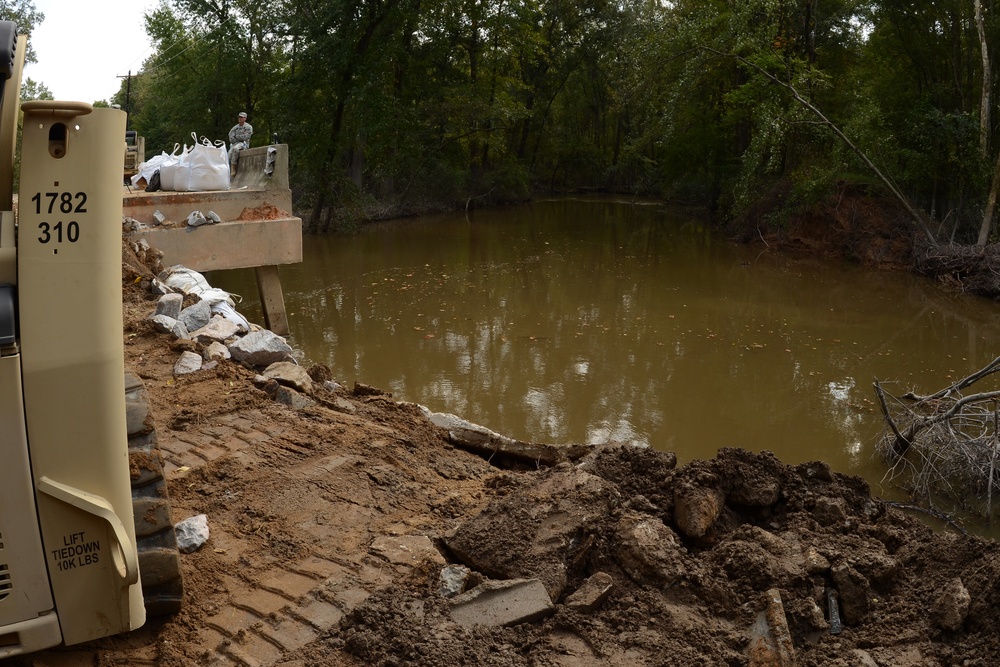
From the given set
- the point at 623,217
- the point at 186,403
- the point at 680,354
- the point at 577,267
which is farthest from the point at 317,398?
the point at 623,217

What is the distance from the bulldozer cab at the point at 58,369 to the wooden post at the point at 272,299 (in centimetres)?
1155

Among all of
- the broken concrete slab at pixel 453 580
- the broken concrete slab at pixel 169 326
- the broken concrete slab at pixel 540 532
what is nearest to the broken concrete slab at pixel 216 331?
the broken concrete slab at pixel 169 326

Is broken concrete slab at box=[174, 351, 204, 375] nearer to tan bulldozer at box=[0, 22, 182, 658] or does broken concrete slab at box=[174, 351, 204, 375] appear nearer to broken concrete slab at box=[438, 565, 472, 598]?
broken concrete slab at box=[438, 565, 472, 598]

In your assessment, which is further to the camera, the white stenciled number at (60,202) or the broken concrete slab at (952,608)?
the broken concrete slab at (952,608)

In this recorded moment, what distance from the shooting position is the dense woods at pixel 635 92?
22.0m

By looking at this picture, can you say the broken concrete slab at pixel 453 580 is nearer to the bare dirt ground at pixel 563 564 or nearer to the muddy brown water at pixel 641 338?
the bare dirt ground at pixel 563 564

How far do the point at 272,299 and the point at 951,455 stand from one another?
10.5m

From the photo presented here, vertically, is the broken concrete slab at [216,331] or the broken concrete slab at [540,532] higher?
the broken concrete slab at [216,331]

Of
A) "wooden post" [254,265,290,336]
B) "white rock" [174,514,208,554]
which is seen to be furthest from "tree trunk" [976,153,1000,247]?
"white rock" [174,514,208,554]

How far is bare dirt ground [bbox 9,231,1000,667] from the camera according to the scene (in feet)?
13.0

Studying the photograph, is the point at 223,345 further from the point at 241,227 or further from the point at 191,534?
the point at 241,227

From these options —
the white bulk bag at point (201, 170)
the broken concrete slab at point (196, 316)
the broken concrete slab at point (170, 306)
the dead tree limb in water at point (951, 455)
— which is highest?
the white bulk bag at point (201, 170)

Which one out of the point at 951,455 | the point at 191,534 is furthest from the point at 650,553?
the point at 951,455

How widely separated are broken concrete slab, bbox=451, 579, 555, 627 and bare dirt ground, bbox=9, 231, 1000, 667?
0.15ft
